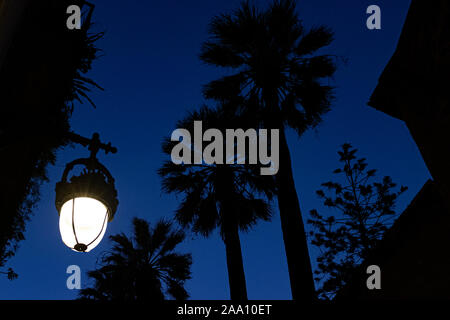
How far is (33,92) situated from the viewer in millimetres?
3131

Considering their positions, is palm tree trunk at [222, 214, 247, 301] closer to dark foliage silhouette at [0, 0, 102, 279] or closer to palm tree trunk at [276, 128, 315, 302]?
palm tree trunk at [276, 128, 315, 302]

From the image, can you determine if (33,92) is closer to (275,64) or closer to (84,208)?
(84,208)

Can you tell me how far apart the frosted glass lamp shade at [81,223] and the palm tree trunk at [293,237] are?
4.82 metres

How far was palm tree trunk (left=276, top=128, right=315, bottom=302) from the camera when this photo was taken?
6.51 meters

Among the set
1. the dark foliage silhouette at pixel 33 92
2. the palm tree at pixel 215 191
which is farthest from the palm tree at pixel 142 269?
the dark foliage silhouette at pixel 33 92

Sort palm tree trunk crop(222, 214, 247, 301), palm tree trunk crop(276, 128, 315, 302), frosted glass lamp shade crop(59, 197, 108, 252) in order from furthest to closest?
1. palm tree trunk crop(222, 214, 247, 301)
2. palm tree trunk crop(276, 128, 315, 302)
3. frosted glass lamp shade crop(59, 197, 108, 252)

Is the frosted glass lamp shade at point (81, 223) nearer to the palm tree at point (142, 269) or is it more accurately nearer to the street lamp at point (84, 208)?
the street lamp at point (84, 208)
